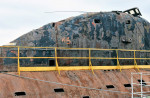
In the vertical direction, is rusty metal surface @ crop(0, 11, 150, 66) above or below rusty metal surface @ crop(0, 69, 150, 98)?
above

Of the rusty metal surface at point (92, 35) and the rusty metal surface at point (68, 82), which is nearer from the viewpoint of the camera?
the rusty metal surface at point (68, 82)

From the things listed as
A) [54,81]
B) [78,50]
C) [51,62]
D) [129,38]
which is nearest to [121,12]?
[129,38]

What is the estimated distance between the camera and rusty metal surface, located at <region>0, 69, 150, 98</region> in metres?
9.01

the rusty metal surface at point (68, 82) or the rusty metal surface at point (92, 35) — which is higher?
the rusty metal surface at point (92, 35)

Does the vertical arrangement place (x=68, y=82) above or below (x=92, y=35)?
below

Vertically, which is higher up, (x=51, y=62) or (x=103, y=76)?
(x=51, y=62)

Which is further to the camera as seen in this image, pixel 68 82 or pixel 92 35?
pixel 92 35

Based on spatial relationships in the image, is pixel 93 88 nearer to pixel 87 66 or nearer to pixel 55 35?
pixel 87 66

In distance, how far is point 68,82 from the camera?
34.7 feet

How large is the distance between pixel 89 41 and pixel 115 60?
2.06 metres

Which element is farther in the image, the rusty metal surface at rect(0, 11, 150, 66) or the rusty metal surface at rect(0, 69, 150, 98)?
the rusty metal surface at rect(0, 11, 150, 66)

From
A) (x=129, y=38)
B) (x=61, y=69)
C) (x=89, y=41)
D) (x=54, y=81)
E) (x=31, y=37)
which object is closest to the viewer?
(x=54, y=81)

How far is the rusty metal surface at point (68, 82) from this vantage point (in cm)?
901

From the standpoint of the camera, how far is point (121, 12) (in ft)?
50.1
